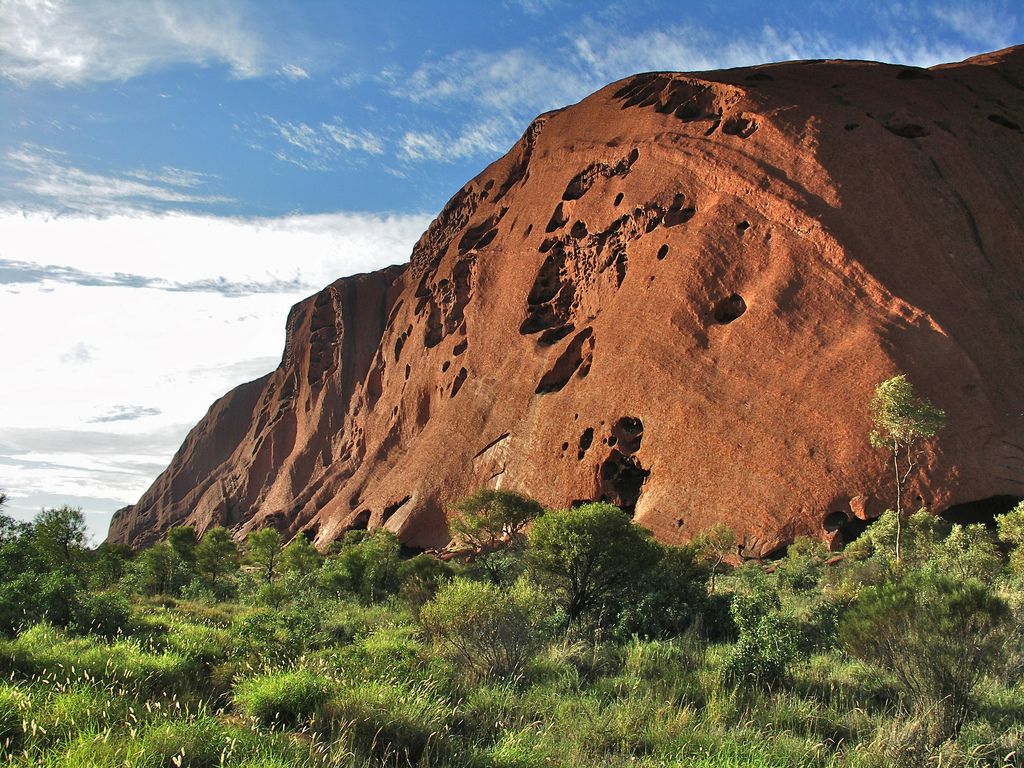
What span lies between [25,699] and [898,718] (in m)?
7.07

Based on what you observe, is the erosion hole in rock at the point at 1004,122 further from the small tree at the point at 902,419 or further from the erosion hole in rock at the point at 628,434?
the erosion hole in rock at the point at 628,434

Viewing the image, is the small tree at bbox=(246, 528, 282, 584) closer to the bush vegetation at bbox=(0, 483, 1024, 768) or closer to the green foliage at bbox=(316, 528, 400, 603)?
the green foliage at bbox=(316, 528, 400, 603)

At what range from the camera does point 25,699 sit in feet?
16.5

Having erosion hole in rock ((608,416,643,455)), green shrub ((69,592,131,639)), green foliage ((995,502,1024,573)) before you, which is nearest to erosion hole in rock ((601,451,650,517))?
erosion hole in rock ((608,416,643,455))

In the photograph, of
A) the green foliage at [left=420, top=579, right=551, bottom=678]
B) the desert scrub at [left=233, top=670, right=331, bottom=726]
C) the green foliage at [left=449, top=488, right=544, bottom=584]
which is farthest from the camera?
the green foliage at [left=449, top=488, right=544, bottom=584]

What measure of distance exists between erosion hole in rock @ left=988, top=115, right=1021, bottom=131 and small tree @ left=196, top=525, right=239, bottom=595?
38778 mm

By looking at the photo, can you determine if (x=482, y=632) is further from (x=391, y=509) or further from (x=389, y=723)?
(x=391, y=509)

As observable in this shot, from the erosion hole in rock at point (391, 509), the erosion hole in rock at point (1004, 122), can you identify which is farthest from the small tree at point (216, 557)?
the erosion hole in rock at point (1004, 122)

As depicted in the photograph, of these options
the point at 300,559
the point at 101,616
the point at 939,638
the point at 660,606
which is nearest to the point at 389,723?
the point at 939,638

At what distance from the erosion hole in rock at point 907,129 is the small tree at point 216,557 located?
34.0 meters

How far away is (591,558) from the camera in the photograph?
1316 cm

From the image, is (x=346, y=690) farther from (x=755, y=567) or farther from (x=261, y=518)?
(x=261, y=518)

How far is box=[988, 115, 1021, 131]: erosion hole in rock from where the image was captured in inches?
1182

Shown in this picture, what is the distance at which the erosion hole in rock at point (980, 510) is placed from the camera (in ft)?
66.0
